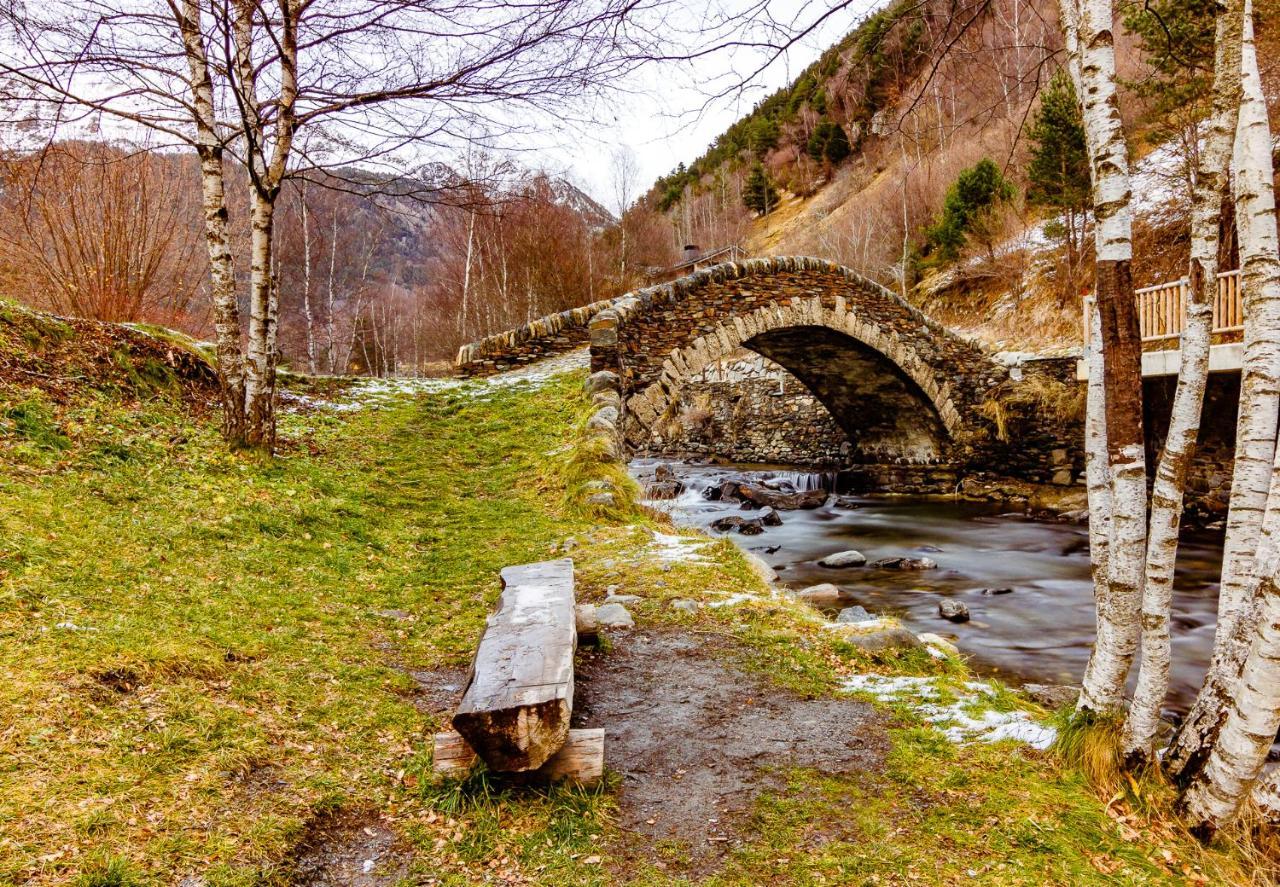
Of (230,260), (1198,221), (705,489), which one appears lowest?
(705,489)

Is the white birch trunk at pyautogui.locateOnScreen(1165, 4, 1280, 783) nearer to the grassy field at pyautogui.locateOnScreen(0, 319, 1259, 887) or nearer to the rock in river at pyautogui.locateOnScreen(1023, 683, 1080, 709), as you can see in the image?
the grassy field at pyautogui.locateOnScreen(0, 319, 1259, 887)

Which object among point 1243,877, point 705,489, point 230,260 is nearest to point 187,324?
point 230,260

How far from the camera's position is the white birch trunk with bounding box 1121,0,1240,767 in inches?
93.0

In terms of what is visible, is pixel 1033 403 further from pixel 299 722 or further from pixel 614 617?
pixel 299 722

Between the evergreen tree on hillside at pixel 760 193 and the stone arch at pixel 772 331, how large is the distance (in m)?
32.0

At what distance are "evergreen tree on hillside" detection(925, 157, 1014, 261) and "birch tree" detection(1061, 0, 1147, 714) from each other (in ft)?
57.2

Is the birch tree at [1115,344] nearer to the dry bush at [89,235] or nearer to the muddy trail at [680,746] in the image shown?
the muddy trail at [680,746]

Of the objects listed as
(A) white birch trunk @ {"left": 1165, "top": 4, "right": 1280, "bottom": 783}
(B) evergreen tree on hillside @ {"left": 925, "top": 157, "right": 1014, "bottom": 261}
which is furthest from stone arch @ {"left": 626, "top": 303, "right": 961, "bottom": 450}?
(A) white birch trunk @ {"left": 1165, "top": 4, "right": 1280, "bottom": 783}

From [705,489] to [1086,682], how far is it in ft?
42.9

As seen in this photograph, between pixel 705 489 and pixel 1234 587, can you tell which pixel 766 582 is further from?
pixel 705 489

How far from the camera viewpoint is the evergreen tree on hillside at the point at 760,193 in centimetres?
4325

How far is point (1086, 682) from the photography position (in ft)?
8.74

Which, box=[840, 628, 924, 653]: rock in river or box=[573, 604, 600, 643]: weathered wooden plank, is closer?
box=[573, 604, 600, 643]: weathered wooden plank

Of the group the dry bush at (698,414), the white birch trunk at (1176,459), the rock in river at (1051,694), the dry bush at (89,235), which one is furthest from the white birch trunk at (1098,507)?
the dry bush at (698,414)
